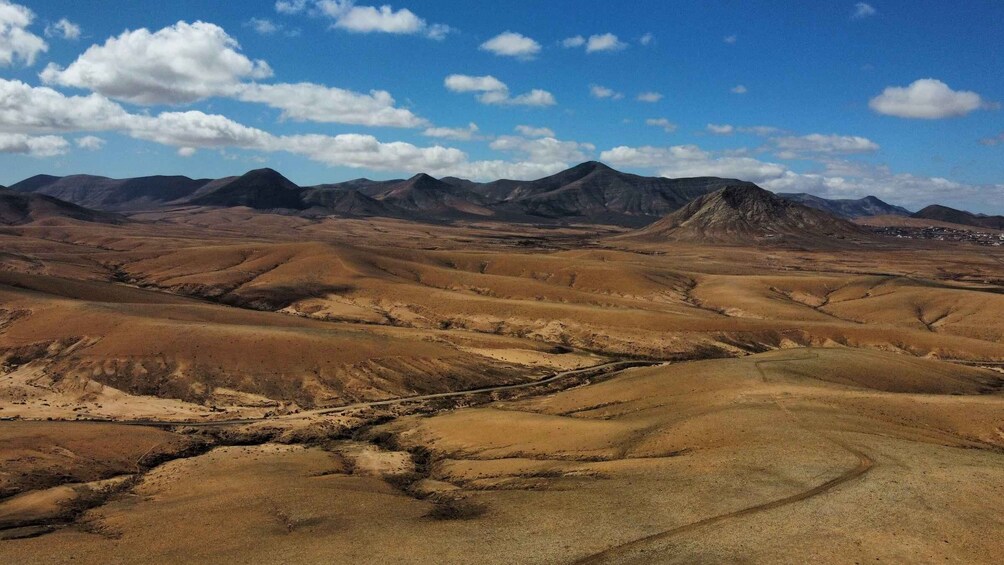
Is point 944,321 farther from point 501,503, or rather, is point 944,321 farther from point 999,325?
point 501,503

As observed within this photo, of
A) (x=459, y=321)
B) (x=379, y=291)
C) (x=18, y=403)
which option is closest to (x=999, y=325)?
(x=459, y=321)

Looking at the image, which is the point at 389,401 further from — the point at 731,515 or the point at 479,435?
the point at 731,515

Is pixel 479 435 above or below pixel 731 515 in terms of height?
below

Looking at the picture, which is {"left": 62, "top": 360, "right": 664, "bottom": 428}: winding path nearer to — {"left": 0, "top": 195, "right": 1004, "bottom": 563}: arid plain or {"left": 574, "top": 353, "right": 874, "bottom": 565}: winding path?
{"left": 0, "top": 195, "right": 1004, "bottom": 563}: arid plain

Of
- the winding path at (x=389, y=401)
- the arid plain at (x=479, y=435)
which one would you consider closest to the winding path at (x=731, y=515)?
the arid plain at (x=479, y=435)

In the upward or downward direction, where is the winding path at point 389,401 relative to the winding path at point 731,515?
downward

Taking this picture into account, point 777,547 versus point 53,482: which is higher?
point 777,547

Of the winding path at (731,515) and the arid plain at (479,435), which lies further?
the arid plain at (479,435)

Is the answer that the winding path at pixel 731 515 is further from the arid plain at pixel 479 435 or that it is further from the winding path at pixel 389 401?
the winding path at pixel 389 401

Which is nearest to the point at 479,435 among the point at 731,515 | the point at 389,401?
the point at 389,401
